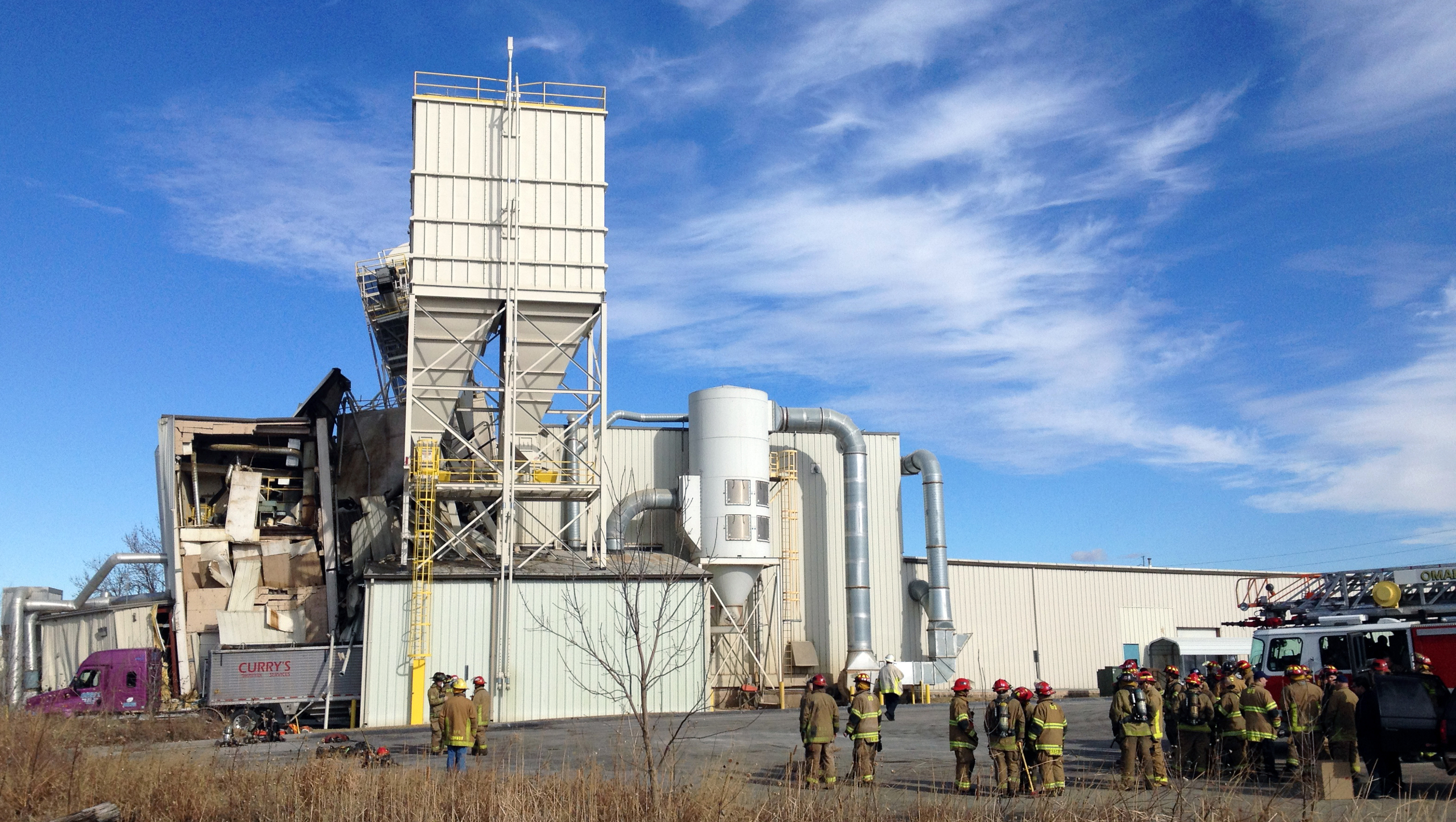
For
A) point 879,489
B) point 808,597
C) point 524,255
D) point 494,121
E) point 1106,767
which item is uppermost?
point 494,121

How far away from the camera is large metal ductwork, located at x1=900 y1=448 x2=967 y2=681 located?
39.2 m

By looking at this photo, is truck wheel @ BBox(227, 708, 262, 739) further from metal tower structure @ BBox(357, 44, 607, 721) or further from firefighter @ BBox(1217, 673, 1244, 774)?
firefighter @ BBox(1217, 673, 1244, 774)

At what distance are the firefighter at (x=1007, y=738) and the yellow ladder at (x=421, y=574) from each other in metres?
18.8

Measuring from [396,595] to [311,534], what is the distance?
6.43 metres

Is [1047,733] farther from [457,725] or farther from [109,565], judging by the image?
[109,565]

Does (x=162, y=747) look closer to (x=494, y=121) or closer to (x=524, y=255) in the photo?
(x=524, y=255)

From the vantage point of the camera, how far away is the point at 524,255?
31188 mm

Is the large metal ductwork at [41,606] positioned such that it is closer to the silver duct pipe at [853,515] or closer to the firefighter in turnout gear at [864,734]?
the silver duct pipe at [853,515]

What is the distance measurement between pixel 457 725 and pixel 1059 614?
112 feet

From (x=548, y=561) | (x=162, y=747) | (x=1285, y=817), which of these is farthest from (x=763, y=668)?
(x=1285, y=817)

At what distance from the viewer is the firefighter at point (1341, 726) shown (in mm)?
13484

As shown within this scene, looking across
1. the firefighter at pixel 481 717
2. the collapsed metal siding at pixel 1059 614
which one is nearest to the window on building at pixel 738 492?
the collapsed metal siding at pixel 1059 614

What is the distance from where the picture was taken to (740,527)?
3584cm

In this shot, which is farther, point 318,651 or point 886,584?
point 886,584
